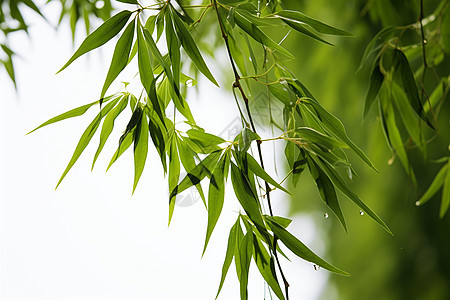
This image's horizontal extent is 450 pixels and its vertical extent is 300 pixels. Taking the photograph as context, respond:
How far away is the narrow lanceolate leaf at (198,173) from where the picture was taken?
335 millimetres

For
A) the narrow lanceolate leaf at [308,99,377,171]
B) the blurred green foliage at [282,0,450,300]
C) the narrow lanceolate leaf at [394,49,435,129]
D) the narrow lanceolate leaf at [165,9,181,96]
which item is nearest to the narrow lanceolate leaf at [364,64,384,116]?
the narrow lanceolate leaf at [394,49,435,129]

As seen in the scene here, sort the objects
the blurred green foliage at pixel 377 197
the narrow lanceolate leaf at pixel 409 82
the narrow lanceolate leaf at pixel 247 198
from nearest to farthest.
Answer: the narrow lanceolate leaf at pixel 247 198 < the narrow lanceolate leaf at pixel 409 82 < the blurred green foliage at pixel 377 197

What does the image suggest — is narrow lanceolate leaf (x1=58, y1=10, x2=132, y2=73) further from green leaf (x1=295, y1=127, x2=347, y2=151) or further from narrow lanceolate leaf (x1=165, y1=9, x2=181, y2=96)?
green leaf (x1=295, y1=127, x2=347, y2=151)

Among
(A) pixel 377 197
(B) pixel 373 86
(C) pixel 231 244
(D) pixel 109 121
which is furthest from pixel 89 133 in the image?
(A) pixel 377 197

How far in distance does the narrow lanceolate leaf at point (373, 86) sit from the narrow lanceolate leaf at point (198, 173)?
26 cm

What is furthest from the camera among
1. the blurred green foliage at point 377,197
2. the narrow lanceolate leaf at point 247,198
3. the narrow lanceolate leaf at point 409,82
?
the blurred green foliage at point 377,197

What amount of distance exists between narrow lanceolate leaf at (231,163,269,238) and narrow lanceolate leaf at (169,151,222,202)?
0.6 inches

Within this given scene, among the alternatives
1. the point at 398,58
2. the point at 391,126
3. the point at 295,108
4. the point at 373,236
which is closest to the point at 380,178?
the point at 373,236

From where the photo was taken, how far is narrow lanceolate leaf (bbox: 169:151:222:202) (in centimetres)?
34

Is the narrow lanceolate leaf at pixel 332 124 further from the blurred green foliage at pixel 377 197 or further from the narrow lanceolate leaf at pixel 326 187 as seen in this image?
the blurred green foliage at pixel 377 197

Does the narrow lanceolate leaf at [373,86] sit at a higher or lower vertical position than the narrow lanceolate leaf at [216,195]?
higher

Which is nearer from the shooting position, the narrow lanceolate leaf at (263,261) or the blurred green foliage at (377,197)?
the narrow lanceolate leaf at (263,261)

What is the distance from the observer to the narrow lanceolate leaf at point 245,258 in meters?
0.36

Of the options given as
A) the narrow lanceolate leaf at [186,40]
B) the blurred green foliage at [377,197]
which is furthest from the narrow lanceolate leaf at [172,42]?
the blurred green foliage at [377,197]
